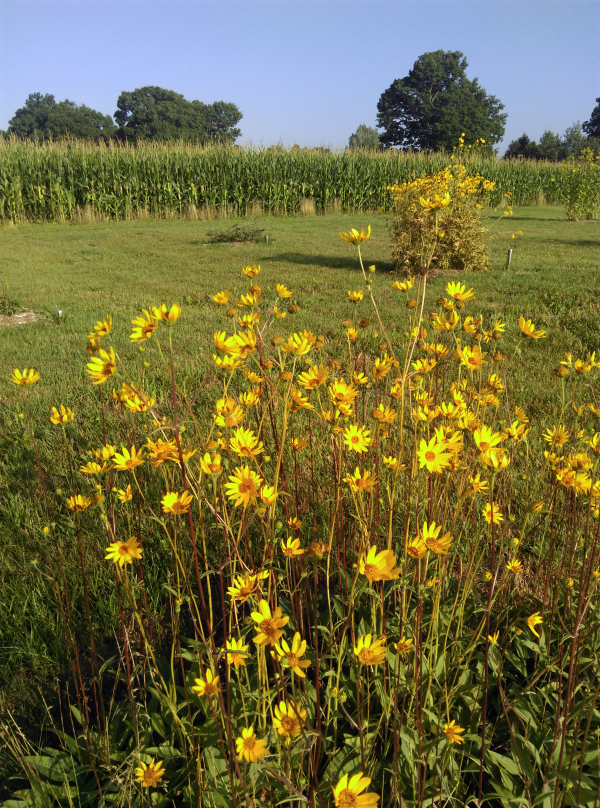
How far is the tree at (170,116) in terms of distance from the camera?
45656 millimetres

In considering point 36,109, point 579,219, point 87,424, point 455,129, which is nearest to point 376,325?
point 87,424

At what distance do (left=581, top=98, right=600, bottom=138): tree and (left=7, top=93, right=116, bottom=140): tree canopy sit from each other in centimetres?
4353

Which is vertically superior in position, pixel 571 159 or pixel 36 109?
pixel 36 109

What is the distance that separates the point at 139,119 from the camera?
159 ft

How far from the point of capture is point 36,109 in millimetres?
56938

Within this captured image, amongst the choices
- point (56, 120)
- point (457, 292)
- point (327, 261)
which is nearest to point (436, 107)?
point (56, 120)

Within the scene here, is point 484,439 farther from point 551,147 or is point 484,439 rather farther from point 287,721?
point 551,147

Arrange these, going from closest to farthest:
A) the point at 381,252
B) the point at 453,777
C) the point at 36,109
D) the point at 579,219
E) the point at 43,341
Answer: the point at 453,777 < the point at 43,341 < the point at 381,252 < the point at 579,219 < the point at 36,109

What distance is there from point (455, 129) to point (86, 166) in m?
33.1

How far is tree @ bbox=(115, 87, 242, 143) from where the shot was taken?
45.7 m

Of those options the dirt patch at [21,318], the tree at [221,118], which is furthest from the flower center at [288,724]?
the tree at [221,118]

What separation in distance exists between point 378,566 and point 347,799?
0.32m

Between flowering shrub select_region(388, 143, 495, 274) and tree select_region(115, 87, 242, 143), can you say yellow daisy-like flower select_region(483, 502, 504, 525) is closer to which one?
flowering shrub select_region(388, 143, 495, 274)

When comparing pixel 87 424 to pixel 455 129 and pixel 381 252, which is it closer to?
pixel 381 252
